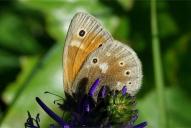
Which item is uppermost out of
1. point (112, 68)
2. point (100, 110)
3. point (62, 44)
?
point (62, 44)

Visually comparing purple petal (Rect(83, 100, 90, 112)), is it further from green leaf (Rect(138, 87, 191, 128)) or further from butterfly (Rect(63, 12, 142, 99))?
green leaf (Rect(138, 87, 191, 128))

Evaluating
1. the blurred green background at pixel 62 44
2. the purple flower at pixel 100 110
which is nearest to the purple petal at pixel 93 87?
the purple flower at pixel 100 110

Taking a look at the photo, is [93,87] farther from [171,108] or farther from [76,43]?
[171,108]

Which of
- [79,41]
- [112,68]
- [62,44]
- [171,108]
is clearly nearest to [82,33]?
[79,41]

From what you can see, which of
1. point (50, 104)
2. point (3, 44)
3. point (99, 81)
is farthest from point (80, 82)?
point (3, 44)

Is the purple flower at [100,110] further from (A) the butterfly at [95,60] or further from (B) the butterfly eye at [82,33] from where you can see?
(B) the butterfly eye at [82,33]
